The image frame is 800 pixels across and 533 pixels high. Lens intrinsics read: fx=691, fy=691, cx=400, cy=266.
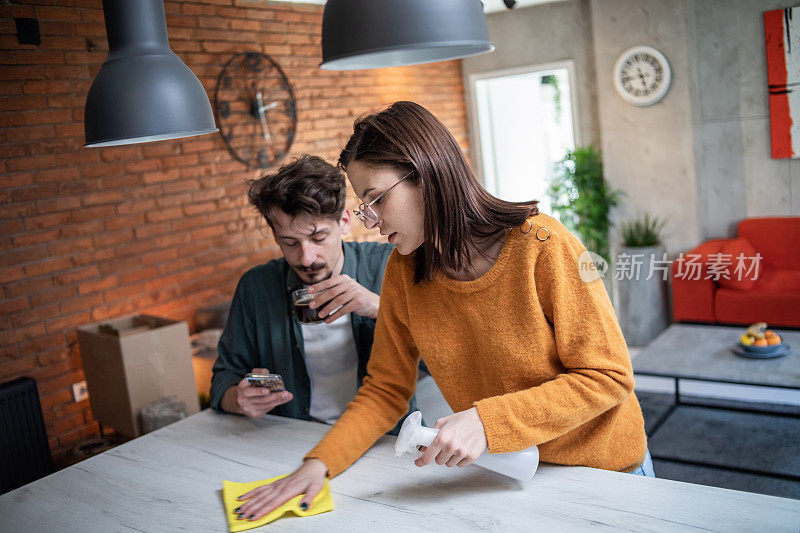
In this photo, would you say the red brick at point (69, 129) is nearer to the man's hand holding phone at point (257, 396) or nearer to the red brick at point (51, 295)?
the red brick at point (51, 295)

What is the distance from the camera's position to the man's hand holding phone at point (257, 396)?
1756 mm

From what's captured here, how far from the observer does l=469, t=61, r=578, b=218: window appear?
6.81 meters

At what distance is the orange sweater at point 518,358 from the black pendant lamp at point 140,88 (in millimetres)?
682

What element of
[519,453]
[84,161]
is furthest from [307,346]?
[84,161]

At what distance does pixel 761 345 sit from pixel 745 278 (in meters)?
1.65

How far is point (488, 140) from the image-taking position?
728cm

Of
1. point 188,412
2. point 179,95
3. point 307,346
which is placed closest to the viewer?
point 179,95

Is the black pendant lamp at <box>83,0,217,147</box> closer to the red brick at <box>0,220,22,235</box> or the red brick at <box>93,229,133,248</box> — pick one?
the red brick at <box>0,220,22,235</box>

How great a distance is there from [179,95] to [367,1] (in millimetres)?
719

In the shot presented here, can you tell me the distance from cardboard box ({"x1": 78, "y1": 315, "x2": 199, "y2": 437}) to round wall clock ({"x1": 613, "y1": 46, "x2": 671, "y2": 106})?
406 centimetres

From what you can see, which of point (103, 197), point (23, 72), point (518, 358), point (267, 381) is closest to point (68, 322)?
point (103, 197)

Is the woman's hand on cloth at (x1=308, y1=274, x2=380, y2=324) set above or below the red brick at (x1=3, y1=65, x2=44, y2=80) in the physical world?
below

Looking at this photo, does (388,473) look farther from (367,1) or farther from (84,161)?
(84,161)

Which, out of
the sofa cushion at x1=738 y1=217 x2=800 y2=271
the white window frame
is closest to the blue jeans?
the sofa cushion at x1=738 y1=217 x2=800 y2=271
